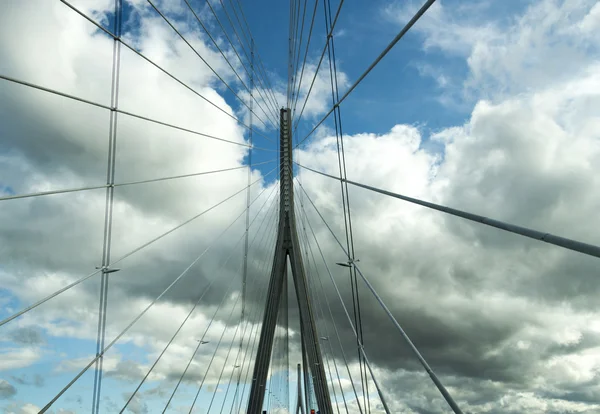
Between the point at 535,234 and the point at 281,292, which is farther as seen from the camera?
the point at 281,292

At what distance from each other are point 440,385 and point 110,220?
6661 millimetres

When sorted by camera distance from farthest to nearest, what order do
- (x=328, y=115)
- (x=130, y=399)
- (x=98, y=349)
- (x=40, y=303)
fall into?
(x=328, y=115) → (x=130, y=399) → (x=98, y=349) → (x=40, y=303)

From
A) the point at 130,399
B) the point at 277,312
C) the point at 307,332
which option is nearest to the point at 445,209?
the point at 130,399

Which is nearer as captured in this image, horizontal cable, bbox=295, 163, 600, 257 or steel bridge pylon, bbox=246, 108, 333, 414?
horizontal cable, bbox=295, 163, 600, 257

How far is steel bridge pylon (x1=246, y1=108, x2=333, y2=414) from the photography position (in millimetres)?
20094

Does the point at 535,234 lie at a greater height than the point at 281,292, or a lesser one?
greater

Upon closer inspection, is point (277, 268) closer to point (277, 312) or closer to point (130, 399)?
point (277, 312)

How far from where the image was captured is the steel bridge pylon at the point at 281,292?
20094 mm

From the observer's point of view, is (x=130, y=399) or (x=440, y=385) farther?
(x=130, y=399)

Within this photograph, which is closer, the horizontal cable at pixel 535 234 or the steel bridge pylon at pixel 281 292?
the horizontal cable at pixel 535 234

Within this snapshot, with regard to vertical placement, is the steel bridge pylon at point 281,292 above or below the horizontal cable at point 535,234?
below

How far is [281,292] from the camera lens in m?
22.8

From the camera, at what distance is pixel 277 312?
22.5m

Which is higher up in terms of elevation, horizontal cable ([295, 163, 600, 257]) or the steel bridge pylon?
horizontal cable ([295, 163, 600, 257])
